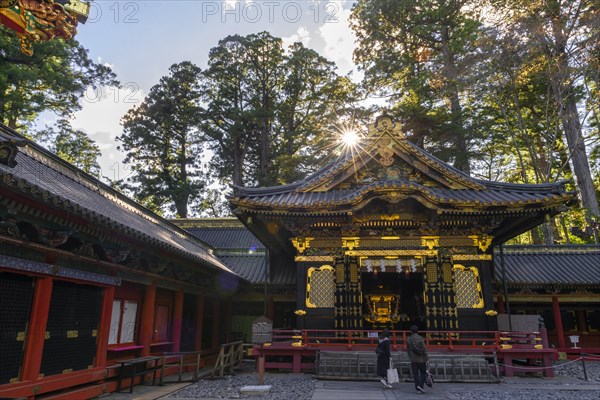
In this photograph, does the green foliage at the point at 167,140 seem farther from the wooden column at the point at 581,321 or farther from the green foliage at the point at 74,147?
the wooden column at the point at 581,321

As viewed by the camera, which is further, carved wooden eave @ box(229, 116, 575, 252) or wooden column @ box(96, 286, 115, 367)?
carved wooden eave @ box(229, 116, 575, 252)

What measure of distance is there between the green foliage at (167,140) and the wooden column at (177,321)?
23541 millimetres

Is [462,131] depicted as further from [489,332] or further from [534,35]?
[489,332]

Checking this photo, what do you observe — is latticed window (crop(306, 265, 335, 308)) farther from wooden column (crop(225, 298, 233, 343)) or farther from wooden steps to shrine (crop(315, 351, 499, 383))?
wooden column (crop(225, 298, 233, 343))

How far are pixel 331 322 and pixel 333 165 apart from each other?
21.3 ft

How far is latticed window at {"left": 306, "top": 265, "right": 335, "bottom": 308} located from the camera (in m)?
14.3

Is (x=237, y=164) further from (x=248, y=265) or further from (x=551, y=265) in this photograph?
(x=551, y=265)

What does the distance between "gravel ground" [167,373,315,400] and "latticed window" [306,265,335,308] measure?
2687 millimetres

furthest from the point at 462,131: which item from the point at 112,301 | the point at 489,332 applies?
the point at 112,301

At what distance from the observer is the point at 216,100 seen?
3866 centimetres

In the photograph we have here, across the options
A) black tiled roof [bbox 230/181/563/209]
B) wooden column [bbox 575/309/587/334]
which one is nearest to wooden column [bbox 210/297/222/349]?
black tiled roof [bbox 230/181/563/209]

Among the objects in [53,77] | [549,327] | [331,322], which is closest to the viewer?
[331,322]

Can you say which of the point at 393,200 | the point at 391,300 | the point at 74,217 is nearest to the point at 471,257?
the point at 393,200

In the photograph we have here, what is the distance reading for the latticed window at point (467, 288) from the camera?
45.2ft
